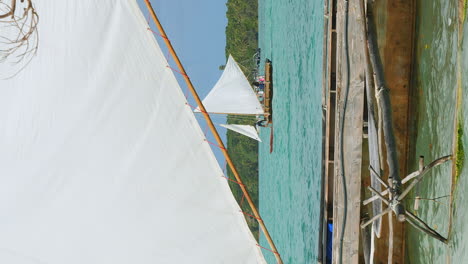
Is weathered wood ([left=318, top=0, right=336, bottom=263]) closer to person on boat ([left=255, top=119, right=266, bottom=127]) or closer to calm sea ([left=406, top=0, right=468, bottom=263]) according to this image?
calm sea ([left=406, top=0, right=468, bottom=263])

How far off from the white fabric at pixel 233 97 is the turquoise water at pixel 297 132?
1.23m

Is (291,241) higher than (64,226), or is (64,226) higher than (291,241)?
(64,226)

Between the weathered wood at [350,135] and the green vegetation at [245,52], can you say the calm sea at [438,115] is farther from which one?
the green vegetation at [245,52]

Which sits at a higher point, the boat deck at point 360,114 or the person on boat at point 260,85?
the person on boat at point 260,85

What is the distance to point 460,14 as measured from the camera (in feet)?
10.4

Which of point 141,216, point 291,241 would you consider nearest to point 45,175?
point 141,216

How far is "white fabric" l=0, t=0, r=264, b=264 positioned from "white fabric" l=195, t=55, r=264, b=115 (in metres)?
14.9

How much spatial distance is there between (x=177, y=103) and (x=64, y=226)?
1.50 meters

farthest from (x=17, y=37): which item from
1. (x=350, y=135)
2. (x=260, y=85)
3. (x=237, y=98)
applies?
(x=260, y=85)

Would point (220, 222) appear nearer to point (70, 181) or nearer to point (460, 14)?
point (70, 181)

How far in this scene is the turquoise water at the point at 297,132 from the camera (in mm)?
10711

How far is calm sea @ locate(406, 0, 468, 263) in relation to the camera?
3355 millimetres

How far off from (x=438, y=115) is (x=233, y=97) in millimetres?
16835

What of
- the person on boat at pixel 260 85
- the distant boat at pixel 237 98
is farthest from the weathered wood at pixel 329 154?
the person on boat at pixel 260 85
